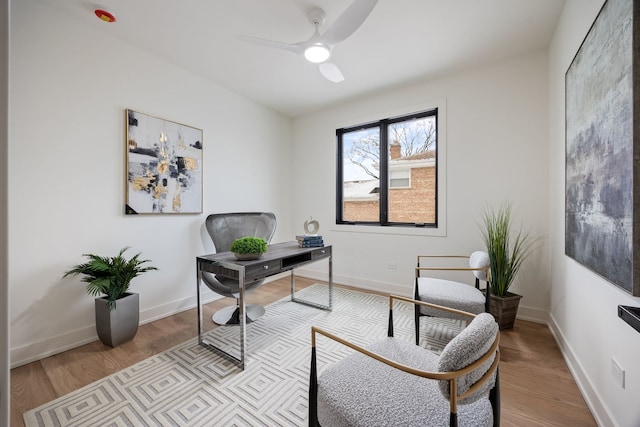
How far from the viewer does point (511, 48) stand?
8.02ft

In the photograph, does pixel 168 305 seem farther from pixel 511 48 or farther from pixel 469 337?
pixel 511 48

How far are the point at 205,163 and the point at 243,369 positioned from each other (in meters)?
2.28

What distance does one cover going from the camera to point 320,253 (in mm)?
2590

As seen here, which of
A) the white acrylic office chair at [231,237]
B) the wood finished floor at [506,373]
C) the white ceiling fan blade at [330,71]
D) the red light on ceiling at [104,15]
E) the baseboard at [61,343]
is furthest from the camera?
the white acrylic office chair at [231,237]

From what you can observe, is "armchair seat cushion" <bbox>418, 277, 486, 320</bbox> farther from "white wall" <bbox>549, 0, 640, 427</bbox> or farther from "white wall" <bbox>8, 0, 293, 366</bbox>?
"white wall" <bbox>8, 0, 293, 366</bbox>

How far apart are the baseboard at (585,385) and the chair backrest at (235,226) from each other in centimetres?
274

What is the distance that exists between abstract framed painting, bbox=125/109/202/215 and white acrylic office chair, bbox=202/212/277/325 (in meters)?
0.36

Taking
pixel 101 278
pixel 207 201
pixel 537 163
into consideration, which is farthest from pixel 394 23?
pixel 101 278

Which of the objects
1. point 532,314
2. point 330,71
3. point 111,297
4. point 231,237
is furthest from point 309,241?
point 532,314

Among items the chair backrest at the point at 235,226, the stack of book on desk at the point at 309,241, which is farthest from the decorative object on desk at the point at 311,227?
the chair backrest at the point at 235,226

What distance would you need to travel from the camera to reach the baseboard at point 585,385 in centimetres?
130

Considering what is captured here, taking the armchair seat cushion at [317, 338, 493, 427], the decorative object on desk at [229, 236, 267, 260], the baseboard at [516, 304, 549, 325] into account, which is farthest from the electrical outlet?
the decorative object on desk at [229, 236, 267, 260]

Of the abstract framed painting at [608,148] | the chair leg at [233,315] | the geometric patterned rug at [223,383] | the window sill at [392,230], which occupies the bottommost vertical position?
the geometric patterned rug at [223,383]

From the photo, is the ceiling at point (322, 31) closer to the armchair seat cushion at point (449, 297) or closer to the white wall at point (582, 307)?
the white wall at point (582, 307)
